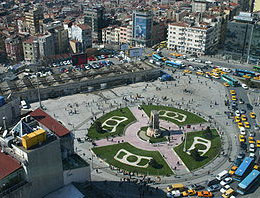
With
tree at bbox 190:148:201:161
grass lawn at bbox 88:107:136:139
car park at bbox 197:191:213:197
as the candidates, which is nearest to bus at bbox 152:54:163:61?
grass lawn at bbox 88:107:136:139

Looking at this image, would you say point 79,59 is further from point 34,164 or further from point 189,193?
point 34,164

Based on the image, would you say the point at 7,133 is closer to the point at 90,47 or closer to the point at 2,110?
the point at 2,110

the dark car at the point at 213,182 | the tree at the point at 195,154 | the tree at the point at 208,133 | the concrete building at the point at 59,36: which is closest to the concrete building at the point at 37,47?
the concrete building at the point at 59,36

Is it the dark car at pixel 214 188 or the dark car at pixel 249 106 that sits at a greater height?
the dark car at pixel 249 106

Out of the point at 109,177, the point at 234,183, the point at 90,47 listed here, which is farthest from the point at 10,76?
the point at 234,183

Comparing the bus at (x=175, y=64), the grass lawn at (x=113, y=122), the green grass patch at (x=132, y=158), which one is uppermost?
the bus at (x=175, y=64)

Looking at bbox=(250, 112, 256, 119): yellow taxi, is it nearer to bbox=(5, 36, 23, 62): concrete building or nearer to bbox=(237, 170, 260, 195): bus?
bbox=(237, 170, 260, 195): bus

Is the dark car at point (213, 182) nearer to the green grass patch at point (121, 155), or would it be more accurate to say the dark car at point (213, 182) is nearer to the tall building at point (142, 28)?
the green grass patch at point (121, 155)
